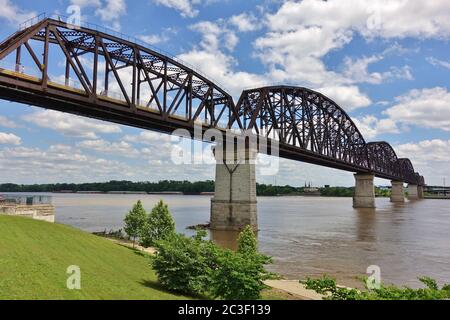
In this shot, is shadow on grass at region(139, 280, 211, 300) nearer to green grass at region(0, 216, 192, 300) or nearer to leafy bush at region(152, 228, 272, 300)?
green grass at region(0, 216, 192, 300)

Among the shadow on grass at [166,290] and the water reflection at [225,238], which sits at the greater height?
the shadow on grass at [166,290]

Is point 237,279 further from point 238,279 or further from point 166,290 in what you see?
point 166,290

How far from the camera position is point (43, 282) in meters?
15.3

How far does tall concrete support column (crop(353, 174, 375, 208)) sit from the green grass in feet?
467

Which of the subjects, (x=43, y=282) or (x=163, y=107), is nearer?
(x=43, y=282)

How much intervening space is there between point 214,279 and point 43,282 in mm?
Answer: 7040

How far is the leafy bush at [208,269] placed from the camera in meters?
17.1

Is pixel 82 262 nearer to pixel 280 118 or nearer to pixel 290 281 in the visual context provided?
pixel 290 281

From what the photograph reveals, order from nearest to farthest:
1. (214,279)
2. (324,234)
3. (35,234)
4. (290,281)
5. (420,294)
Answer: (420,294) → (214,279) → (35,234) → (290,281) → (324,234)

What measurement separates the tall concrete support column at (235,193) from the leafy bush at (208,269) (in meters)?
49.0

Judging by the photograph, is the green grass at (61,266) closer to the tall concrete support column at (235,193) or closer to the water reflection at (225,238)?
the water reflection at (225,238)

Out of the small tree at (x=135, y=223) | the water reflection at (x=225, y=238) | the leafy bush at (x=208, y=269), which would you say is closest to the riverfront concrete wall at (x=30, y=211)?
the small tree at (x=135, y=223)

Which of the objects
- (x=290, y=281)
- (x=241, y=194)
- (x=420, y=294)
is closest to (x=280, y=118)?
(x=241, y=194)

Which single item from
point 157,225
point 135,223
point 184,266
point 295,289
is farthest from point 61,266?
point 135,223
